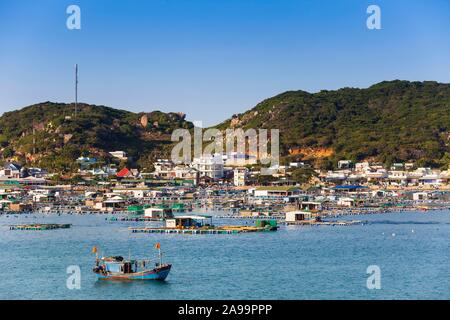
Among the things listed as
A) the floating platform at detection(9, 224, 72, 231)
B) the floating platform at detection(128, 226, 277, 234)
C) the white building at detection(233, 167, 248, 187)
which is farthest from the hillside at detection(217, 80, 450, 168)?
the floating platform at detection(128, 226, 277, 234)

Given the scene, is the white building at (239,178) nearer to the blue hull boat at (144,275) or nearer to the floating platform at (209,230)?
the floating platform at (209,230)

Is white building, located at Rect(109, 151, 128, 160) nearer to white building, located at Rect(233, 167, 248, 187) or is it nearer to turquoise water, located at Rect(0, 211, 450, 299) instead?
white building, located at Rect(233, 167, 248, 187)

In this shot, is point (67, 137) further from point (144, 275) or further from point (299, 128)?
point (144, 275)

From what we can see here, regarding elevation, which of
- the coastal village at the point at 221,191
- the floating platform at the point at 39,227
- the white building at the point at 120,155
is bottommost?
the floating platform at the point at 39,227

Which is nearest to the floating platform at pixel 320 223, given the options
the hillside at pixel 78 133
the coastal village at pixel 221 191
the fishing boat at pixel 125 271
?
the coastal village at pixel 221 191
